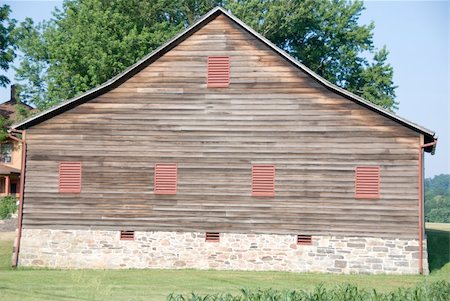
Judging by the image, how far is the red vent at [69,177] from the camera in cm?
2606

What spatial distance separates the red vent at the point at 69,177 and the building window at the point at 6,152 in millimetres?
34400

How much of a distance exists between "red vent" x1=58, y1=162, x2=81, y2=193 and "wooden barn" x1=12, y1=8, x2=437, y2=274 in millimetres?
37

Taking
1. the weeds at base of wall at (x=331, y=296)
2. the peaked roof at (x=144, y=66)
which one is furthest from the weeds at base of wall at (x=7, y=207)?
the weeds at base of wall at (x=331, y=296)

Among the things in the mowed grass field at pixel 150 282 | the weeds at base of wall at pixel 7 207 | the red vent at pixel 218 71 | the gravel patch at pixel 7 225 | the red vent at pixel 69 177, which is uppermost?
the red vent at pixel 218 71

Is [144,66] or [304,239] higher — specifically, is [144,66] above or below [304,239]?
above

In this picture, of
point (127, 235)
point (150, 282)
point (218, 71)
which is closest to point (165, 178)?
point (127, 235)

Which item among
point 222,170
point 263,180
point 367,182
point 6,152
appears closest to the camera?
point 367,182

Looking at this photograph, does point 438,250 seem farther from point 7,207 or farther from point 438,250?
point 7,207

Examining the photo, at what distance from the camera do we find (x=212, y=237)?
2555cm

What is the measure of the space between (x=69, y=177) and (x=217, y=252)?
612cm

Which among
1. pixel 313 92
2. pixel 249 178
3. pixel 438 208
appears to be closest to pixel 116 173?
pixel 249 178

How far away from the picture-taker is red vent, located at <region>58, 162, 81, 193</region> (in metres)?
26.1

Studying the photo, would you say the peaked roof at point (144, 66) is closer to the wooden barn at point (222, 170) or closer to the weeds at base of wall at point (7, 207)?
the wooden barn at point (222, 170)

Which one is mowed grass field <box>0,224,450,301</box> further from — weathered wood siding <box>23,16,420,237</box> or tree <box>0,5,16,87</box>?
tree <box>0,5,16,87</box>
